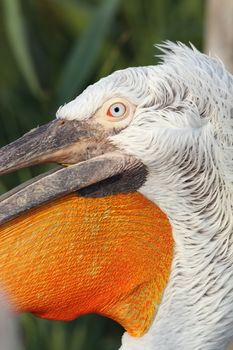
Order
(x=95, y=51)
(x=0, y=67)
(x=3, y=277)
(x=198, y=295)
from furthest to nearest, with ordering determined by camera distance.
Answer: (x=0, y=67)
(x=95, y=51)
(x=198, y=295)
(x=3, y=277)

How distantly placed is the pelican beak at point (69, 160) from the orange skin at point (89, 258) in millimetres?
50

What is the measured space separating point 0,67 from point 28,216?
370 cm

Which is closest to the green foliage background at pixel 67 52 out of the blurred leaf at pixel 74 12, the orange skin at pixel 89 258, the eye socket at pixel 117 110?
the blurred leaf at pixel 74 12

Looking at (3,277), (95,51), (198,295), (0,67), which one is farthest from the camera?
(0,67)

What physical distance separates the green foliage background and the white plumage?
201 cm

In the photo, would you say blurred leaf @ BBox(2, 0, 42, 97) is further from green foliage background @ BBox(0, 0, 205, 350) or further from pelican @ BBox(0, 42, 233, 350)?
pelican @ BBox(0, 42, 233, 350)

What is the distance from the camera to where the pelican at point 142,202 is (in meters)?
2.56

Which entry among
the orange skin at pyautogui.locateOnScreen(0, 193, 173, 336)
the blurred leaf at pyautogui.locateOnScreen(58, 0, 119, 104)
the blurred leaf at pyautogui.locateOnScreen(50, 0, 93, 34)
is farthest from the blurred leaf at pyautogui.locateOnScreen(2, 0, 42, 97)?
the orange skin at pyautogui.locateOnScreen(0, 193, 173, 336)

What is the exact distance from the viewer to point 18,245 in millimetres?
2527

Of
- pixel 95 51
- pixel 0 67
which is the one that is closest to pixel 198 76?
pixel 95 51

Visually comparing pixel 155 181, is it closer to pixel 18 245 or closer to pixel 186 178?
pixel 186 178

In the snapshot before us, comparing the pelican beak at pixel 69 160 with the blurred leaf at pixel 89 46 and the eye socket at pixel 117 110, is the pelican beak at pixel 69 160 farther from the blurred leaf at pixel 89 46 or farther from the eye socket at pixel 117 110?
the blurred leaf at pixel 89 46

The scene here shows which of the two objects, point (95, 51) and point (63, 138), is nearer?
point (63, 138)

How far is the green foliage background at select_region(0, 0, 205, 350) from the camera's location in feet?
16.8
